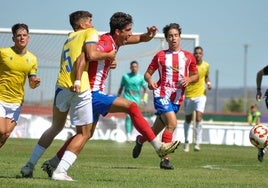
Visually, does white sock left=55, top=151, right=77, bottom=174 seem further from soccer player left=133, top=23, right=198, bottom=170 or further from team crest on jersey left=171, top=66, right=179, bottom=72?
team crest on jersey left=171, top=66, right=179, bottom=72

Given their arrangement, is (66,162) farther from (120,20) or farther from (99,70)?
(120,20)

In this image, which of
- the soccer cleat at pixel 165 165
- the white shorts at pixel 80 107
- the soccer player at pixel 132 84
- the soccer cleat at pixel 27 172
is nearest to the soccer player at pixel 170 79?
the soccer cleat at pixel 165 165

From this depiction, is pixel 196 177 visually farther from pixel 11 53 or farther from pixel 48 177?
pixel 11 53

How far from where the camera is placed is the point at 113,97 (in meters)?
11.3

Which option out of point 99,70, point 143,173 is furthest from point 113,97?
point 143,173

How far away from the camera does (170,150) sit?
37.3 feet

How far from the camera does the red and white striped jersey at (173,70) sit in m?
15.7

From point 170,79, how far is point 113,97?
467cm

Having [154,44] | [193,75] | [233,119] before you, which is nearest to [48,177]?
[193,75]

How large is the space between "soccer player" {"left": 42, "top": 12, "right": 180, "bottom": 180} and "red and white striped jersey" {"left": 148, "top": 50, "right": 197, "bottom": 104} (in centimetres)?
401

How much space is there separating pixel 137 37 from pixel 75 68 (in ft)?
6.28

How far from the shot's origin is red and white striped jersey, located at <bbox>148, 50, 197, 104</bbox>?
1570cm

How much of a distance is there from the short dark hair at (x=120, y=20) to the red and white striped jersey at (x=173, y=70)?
4196 mm

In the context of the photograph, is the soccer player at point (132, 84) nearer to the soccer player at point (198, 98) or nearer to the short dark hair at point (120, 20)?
the soccer player at point (198, 98)
